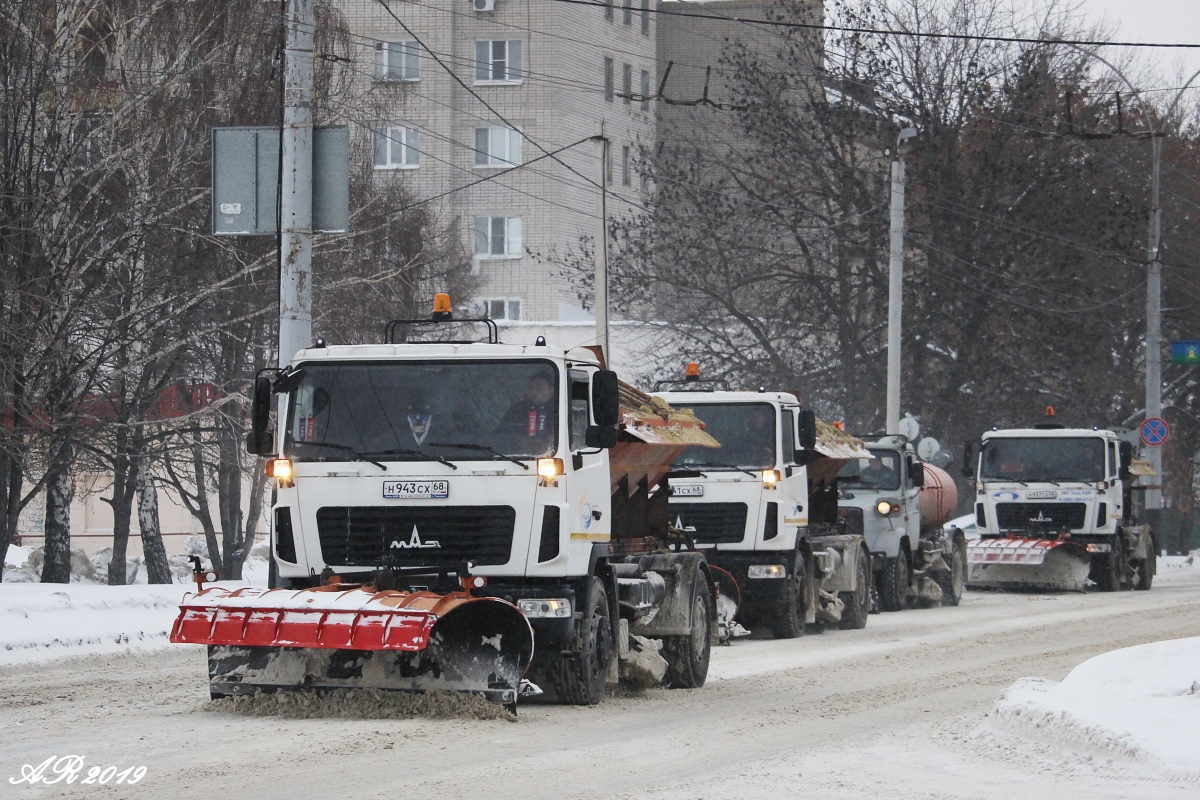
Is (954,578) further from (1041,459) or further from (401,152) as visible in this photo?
(401,152)

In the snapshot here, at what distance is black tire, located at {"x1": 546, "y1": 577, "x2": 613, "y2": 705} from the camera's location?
11.0m

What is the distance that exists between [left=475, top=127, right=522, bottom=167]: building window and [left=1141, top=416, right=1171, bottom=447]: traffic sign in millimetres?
26980

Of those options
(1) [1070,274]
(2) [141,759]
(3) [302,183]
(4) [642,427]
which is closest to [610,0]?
(1) [1070,274]

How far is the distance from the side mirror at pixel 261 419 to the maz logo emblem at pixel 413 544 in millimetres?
1161

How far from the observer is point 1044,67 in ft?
131

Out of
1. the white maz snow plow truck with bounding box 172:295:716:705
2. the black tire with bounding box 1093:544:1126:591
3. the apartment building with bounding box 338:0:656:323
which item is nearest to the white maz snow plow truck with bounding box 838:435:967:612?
the black tire with bounding box 1093:544:1126:591

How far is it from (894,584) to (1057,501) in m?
5.17

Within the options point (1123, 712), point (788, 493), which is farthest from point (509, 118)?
point (1123, 712)

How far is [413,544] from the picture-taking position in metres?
10.7

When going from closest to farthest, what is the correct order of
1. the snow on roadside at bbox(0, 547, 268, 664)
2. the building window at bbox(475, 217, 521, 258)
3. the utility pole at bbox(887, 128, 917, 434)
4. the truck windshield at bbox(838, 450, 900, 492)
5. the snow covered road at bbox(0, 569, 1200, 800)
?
the snow covered road at bbox(0, 569, 1200, 800)
the snow on roadside at bbox(0, 547, 268, 664)
the truck windshield at bbox(838, 450, 900, 492)
the utility pole at bbox(887, 128, 917, 434)
the building window at bbox(475, 217, 521, 258)

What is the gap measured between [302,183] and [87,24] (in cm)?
687

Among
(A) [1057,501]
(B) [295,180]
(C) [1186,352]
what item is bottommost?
(A) [1057,501]

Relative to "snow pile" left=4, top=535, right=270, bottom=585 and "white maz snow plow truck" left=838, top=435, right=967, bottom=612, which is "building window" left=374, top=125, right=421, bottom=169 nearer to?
"snow pile" left=4, top=535, right=270, bottom=585

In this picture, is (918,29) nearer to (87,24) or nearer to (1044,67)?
(1044,67)
